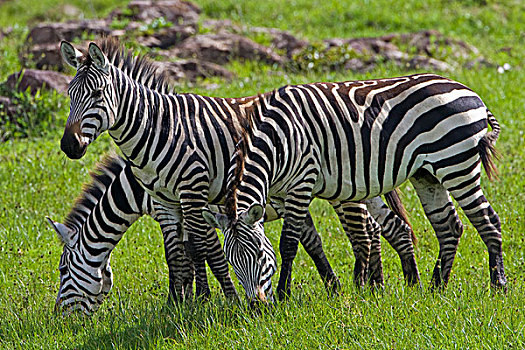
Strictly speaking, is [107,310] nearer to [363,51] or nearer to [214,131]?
[214,131]

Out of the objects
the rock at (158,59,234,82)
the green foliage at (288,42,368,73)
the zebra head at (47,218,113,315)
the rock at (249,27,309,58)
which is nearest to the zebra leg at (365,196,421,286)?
the zebra head at (47,218,113,315)

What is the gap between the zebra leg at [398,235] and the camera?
279 inches

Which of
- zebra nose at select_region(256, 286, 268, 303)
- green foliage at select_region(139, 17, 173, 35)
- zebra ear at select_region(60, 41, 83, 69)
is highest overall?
zebra ear at select_region(60, 41, 83, 69)

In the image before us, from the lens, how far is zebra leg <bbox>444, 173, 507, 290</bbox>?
253 inches

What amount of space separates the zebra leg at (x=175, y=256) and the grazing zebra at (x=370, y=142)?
112cm

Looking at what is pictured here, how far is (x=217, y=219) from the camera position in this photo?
5.61 m

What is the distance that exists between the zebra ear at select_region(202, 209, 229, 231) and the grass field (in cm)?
74

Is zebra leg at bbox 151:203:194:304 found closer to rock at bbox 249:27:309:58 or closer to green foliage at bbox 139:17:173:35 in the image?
rock at bbox 249:27:309:58

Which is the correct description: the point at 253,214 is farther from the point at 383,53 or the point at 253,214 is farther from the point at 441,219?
the point at 383,53

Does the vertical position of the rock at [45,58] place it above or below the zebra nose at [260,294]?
above

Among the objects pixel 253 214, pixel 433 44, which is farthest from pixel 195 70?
pixel 253 214

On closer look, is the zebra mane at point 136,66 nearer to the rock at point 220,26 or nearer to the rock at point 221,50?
the rock at point 221,50

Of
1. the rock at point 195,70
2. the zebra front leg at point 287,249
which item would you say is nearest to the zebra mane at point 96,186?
the zebra front leg at point 287,249

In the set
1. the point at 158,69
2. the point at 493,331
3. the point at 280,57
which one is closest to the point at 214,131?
the point at 158,69
